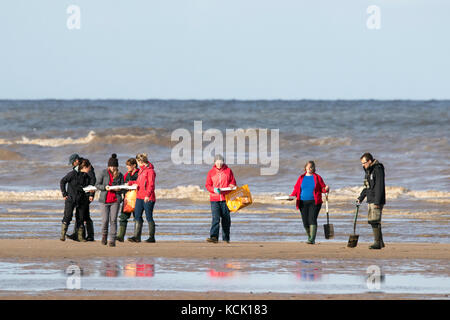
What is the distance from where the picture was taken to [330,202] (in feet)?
81.3

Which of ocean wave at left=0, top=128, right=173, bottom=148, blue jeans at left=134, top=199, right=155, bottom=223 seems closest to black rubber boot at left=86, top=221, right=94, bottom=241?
blue jeans at left=134, top=199, right=155, bottom=223

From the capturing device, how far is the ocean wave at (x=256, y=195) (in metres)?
25.8

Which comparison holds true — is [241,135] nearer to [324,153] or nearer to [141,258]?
Answer: [324,153]

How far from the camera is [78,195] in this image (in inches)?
613

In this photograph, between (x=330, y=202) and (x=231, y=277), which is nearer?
(x=231, y=277)

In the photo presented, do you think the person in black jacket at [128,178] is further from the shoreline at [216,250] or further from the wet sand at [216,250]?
the wet sand at [216,250]

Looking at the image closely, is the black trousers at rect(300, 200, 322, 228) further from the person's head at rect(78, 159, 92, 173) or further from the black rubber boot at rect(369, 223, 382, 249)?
the person's head at rect(78, 159, 92, 173)

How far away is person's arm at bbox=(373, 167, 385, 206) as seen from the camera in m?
14.3

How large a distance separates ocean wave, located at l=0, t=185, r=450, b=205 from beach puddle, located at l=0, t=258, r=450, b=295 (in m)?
12.0

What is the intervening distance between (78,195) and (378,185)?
5116 millimetres

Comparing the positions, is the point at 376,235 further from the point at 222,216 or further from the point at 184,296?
the point at 184,296
